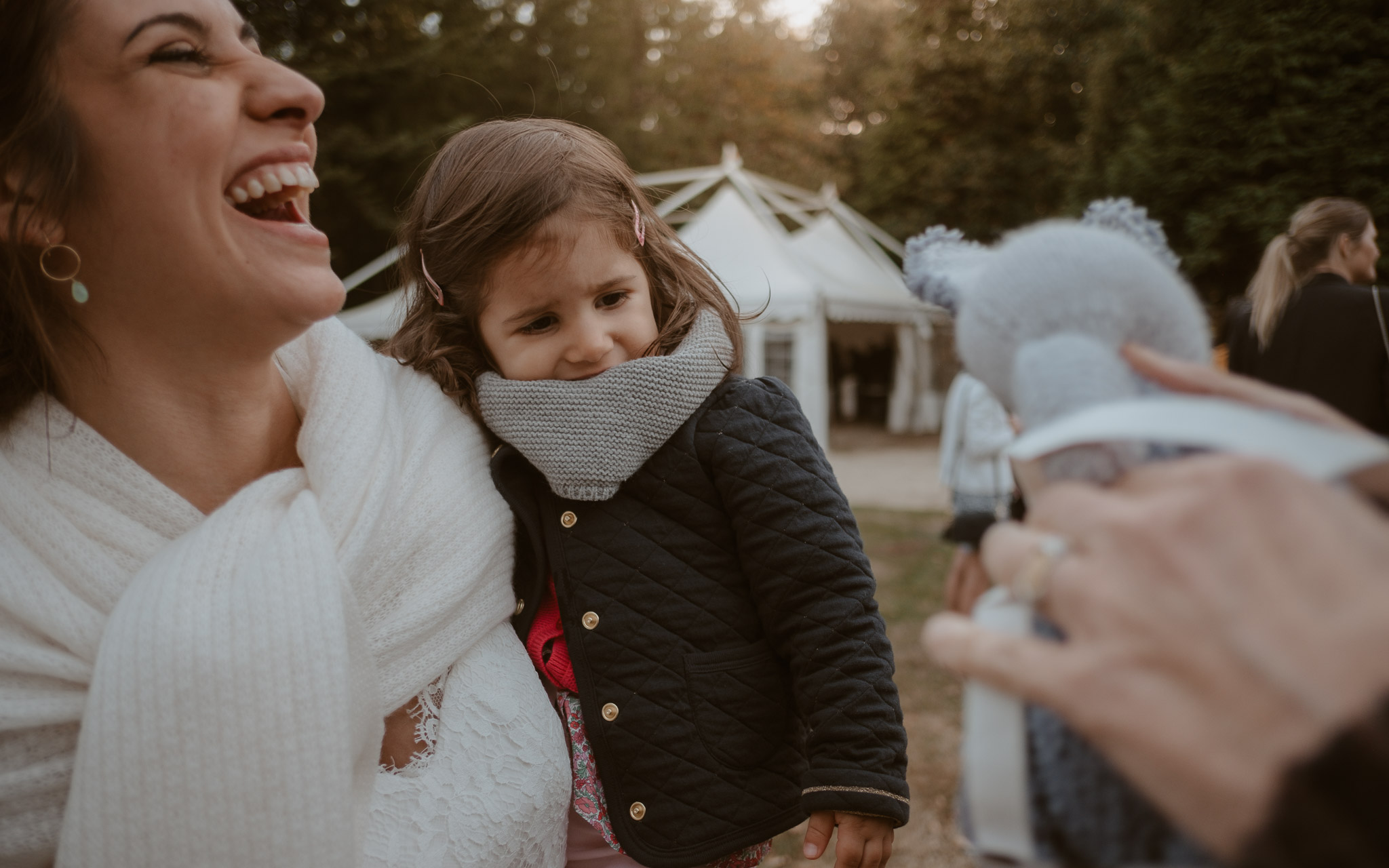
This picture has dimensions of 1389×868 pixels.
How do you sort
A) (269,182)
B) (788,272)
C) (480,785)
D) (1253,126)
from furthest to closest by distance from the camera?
(788,272) → (1253,126) → (269,182) → (480,785)

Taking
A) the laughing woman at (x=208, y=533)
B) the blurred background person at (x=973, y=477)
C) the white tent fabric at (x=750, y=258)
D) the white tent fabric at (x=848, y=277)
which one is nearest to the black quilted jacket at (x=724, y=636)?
the laughing woman at (x=208, y=533)

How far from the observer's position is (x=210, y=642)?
1053mm

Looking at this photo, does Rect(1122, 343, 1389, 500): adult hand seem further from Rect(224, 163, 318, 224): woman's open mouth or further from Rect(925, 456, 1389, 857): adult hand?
Rect(224, 163, 318, 224): woman's open mouth

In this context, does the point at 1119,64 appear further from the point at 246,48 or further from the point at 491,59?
the point at 246,48

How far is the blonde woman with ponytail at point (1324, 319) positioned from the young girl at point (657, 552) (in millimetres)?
3181

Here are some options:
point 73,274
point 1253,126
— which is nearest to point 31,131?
point 73,274

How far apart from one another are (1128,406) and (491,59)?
1439 cm

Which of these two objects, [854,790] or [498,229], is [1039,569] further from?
[498,229]

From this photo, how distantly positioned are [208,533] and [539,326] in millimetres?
638

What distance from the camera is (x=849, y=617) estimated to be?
1306mm

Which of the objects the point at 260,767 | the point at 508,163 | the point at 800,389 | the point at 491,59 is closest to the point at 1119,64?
the point at 800,389

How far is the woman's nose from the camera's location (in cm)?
125

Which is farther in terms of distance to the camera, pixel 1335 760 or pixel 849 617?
pixel 849 617

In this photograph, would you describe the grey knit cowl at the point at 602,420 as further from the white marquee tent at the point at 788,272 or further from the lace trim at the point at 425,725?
the white marquee tent at the point at 788,272
